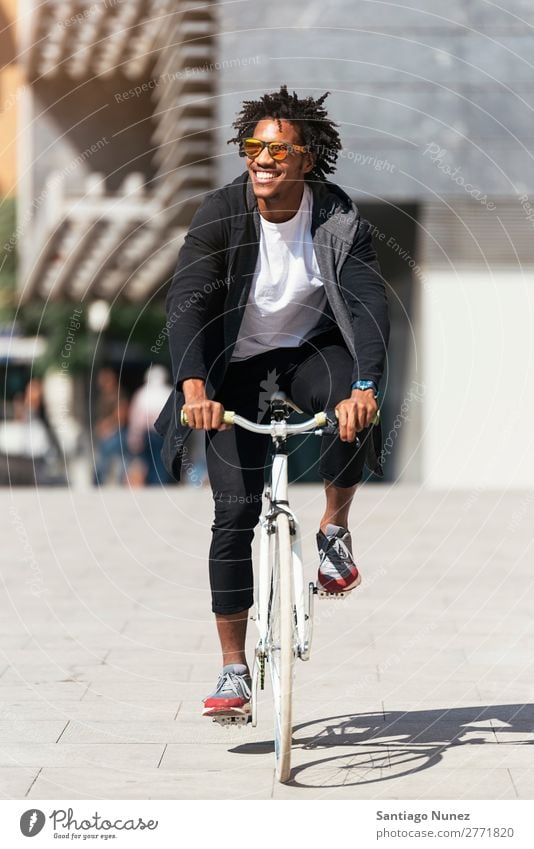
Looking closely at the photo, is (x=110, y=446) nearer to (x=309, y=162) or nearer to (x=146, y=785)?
(x=309, y=162)

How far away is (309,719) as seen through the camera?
17.8ft

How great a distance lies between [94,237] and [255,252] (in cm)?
1711

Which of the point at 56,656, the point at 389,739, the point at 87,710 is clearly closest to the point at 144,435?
the point at 56,656

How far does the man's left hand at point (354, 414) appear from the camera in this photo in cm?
455

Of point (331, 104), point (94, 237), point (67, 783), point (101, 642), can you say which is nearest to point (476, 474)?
point (331, 104)

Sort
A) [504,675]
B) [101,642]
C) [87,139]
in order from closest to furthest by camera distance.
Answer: [504,675], [101,642], [87,139]

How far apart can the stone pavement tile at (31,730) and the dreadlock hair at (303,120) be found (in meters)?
2.17

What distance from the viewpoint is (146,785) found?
445 centimetres

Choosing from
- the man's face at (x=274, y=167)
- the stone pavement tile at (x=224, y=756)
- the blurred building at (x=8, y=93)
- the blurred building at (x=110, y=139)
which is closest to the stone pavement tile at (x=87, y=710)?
the stone pavement tile at (x=224, y=756)

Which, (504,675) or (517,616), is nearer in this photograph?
(504,675)

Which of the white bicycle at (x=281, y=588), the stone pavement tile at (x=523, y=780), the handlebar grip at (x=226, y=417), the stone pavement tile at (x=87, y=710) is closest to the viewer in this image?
the stone pavement tile at (x=523, y=780)

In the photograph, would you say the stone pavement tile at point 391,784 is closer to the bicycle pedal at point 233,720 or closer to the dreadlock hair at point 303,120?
the bicycle pedal at point 233,720

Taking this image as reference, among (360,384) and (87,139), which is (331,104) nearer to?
(87,139)

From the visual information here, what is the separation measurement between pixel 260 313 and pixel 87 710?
172 centimetres
